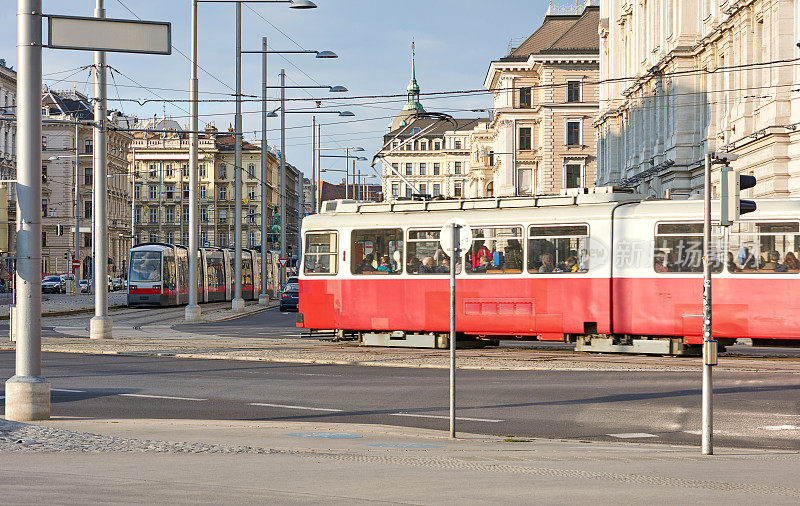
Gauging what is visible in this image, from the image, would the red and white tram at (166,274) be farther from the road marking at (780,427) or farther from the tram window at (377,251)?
the road marking at (780,427)

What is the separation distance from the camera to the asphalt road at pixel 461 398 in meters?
14.0

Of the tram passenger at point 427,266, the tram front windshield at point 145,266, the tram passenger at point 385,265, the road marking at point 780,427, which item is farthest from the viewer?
the tram front windshield at point 145,266

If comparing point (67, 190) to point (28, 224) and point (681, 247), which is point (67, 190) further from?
point (28, 224)

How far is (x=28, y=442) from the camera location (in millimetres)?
11031

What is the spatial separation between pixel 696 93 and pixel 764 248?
33470mm

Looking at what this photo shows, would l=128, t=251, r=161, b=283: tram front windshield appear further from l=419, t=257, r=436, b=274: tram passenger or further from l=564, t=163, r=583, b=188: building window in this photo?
l=564, t=163, r=583, b=188: building window

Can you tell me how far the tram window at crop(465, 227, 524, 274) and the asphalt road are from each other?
4887 mm

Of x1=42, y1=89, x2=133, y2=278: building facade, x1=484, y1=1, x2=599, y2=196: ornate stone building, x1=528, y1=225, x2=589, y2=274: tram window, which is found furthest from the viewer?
x1=42, y1=89, x2=133, y2=278: building facade

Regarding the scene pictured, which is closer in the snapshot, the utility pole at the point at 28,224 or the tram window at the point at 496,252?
the utility pole at the point at 28,224

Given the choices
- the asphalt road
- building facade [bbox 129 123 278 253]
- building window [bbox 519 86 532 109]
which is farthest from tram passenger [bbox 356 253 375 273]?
building facade [bbox 129 123 278 253]

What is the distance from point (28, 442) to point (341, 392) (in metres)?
6.84

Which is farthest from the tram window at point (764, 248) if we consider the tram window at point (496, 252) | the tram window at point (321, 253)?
the tram window at point (321, 253)

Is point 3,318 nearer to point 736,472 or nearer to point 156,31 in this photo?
point 156,31

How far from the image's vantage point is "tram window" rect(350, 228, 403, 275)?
26516mm
